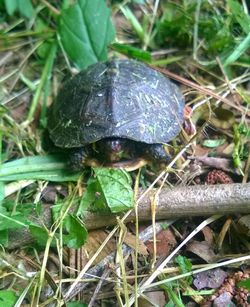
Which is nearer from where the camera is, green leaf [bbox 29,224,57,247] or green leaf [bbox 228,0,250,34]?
green leaf [bbox 29,224,57,247]

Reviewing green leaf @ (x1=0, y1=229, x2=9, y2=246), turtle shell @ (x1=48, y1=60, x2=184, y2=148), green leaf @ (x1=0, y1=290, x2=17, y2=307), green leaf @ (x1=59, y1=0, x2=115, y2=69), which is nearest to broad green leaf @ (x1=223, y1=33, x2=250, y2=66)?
turtle shell @ (x1=48, y1=60, x2=184, y2=148)

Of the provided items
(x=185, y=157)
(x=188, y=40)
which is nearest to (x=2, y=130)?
(x=185, y=157)

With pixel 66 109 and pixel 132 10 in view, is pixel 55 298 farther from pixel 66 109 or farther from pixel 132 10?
pixel 132 10

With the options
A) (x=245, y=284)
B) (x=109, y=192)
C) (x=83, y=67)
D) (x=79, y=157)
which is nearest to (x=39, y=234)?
(x=109, y=192)

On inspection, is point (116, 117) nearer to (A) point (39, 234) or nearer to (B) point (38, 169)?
(B) point (38, 169)

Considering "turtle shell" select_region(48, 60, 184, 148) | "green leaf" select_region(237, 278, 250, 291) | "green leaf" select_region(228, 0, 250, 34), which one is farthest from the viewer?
"green leaf" select_region(228, 0, 250, 34)

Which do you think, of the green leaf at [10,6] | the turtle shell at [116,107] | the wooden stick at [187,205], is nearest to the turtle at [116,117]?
the turtle shell at [116,107]

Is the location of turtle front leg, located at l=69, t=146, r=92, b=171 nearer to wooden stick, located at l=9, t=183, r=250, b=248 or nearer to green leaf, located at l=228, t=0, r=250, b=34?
wooden stick, located at l=9, t=183, r=250, b=248
